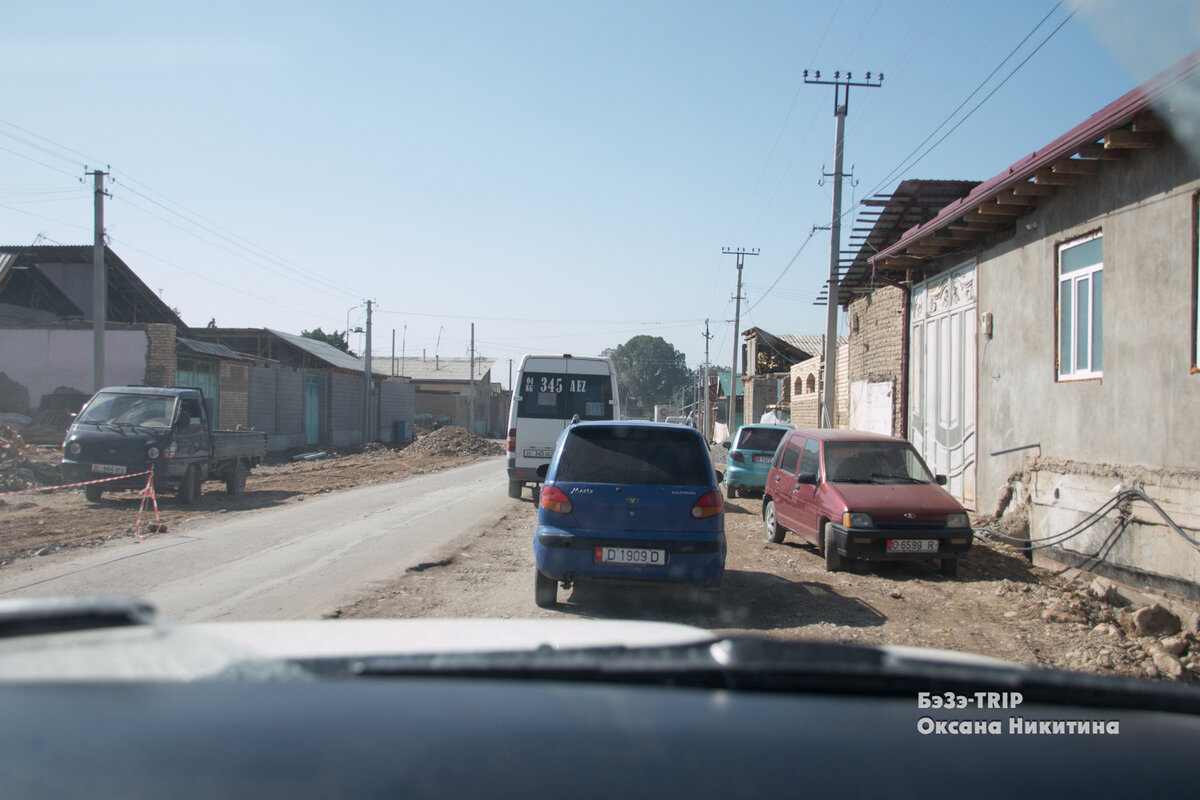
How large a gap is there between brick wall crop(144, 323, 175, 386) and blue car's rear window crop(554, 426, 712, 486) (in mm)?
22024

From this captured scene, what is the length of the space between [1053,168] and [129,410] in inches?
575

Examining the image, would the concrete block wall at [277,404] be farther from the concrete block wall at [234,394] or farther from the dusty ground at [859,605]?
the dusty ground at [859,605]

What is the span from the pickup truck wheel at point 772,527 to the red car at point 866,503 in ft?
0.06

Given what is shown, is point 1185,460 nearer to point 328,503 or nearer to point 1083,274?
point 1083,274

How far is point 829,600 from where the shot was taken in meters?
7.64

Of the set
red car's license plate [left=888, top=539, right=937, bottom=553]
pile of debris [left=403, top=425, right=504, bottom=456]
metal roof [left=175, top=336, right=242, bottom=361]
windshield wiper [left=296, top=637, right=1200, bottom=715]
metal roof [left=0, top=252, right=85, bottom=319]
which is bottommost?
pile of debris [left=403, top=425, right=504, bottom=456]

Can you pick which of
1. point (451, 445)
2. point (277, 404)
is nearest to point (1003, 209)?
point (451, 445)

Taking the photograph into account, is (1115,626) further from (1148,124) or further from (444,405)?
(444,405)

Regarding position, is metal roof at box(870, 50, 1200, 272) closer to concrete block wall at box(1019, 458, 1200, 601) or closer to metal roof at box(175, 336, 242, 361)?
concrete block wall at box(1019, 458, 1200, 601)

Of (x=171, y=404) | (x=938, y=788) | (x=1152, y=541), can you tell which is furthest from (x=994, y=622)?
(x=171, y=404)

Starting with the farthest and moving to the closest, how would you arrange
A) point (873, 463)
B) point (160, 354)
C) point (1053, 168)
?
point (160, 354) < point (873, 463) < point (1053, 168)

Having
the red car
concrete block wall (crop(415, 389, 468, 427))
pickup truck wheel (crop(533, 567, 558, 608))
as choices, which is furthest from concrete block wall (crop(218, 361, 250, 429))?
concrete block wall (crop(415, 389, 468, 427))

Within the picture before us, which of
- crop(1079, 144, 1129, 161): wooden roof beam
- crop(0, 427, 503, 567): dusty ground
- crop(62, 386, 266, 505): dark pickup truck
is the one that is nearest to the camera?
crop(1079, 144, 1129, 161): wooden roof beam

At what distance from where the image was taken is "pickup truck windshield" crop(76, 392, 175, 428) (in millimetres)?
13805
